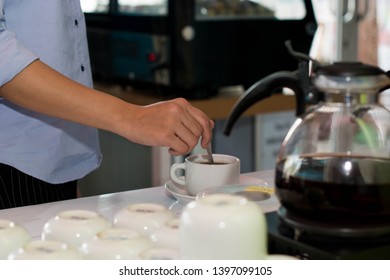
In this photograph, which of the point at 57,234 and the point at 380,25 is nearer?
the point at 57,234

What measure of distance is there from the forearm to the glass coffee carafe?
36 centimetres

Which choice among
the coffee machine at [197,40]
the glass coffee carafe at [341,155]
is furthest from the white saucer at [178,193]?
the coffee machine at [197,40]

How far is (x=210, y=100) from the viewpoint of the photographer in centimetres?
267

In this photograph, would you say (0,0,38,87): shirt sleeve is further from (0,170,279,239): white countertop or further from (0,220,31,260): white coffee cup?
(0,220,31,260): white coffee cup

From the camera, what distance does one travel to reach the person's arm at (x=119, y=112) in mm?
1305

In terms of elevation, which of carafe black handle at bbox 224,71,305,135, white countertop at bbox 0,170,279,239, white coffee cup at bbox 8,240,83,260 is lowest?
white countertop at bbox 0,170,279,239

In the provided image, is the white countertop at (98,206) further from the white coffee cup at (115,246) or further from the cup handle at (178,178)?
the white coffee cup at (115,246)

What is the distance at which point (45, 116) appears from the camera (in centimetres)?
166

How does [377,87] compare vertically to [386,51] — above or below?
above

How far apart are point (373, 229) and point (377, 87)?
0.18m

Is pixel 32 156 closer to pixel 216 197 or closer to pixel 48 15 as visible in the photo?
pixel 48 15

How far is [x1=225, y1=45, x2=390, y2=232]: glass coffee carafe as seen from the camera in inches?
38.0

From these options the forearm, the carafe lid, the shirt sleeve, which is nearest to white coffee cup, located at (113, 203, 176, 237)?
the carafe lid
